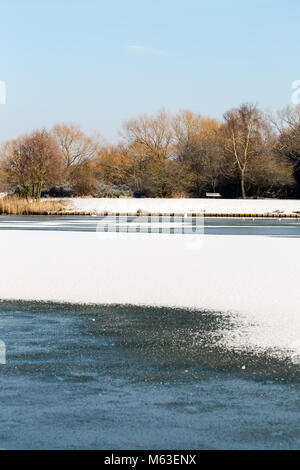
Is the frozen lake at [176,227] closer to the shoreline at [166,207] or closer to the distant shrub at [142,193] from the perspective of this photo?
the shoreline at [166,207]

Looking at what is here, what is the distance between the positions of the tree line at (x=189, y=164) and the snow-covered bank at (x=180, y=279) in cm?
3575

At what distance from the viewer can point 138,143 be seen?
7375 cm

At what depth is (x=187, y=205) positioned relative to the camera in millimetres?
52344

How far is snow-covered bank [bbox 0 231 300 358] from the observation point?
8047mm

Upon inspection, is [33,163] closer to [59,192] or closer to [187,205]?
[59,192]

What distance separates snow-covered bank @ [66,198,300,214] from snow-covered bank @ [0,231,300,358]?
108 ft

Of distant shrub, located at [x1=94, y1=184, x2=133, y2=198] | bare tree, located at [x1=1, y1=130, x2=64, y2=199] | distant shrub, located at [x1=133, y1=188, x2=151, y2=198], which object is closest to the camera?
bare tree, located at [x1=1, y1=130, x2=64, y2=199]

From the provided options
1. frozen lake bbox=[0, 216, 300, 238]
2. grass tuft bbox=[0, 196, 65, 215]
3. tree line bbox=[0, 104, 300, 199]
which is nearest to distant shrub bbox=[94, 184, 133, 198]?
tree line bbox=[0, 104, 300, 199]

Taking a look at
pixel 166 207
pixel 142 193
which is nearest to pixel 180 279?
pixel 166 207

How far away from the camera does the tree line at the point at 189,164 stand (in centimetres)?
5256

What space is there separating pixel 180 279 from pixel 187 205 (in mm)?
41372

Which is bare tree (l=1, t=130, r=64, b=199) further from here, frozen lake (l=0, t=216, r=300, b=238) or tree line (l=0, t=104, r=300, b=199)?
frozen lake (l=0, t=216, r=300, b=238)

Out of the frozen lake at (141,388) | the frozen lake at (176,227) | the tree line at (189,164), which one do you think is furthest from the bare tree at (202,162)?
the frozen lake at (141,388)
